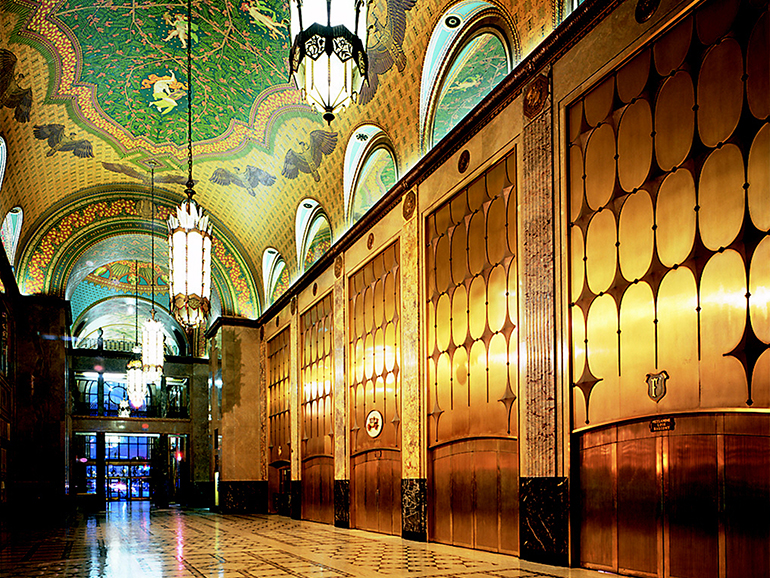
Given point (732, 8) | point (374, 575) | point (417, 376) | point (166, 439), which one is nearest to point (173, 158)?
point (417, 376)

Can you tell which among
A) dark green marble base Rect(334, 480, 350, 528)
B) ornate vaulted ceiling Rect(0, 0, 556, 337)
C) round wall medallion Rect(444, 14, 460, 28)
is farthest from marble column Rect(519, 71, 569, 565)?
dark green marble base Rect(334, 480, 350, 528)

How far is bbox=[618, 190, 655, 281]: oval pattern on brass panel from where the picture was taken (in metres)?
5.64

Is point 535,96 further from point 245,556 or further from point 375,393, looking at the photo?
point 245,556

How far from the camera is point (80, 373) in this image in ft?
93.0

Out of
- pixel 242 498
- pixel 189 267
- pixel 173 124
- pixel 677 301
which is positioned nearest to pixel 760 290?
pixel 677 301

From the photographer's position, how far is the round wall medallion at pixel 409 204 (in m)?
10.1

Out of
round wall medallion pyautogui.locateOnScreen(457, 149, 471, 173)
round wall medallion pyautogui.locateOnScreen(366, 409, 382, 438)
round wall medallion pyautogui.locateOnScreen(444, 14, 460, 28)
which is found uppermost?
round wall medallion pyautogui.locateOnScreen(444, 14, 460, 28)

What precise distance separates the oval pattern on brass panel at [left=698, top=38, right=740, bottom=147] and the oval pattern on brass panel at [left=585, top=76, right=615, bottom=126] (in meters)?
1.10

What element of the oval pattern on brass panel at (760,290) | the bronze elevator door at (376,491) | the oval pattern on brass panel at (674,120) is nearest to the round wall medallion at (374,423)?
the bronze elevator door at (376,491)

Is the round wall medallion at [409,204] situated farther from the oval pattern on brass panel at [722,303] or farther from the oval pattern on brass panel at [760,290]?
the oval pattern on brass panel at [760,290]

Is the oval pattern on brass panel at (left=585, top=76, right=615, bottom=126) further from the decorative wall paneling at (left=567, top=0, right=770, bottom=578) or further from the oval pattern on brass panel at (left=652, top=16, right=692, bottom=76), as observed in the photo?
the oval pattern on brass panel at (left=652, top=16, right=692, bottom=76)

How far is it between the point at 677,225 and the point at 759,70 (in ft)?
3.96

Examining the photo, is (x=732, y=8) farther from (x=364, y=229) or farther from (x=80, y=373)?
(x=80, y=373)

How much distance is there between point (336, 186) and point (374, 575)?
8576mm
